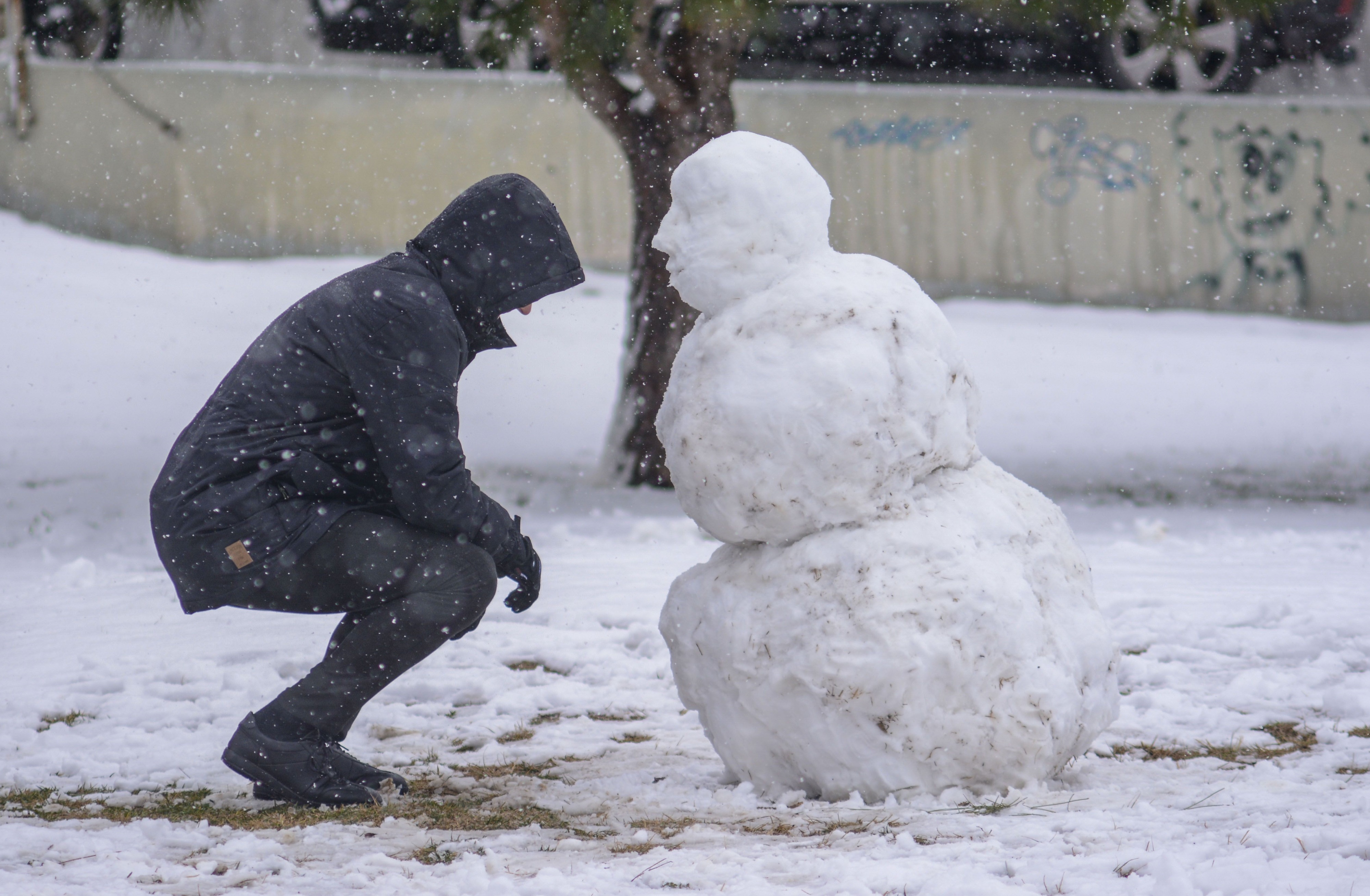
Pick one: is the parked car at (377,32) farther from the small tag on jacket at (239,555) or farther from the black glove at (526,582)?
the small tag on jacket at (239,555)

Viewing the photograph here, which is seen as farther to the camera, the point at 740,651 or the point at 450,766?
the point at 450,766

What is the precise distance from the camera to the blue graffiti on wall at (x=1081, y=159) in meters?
12.5

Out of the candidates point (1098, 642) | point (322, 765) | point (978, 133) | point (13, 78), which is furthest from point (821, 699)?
point (13, 78)

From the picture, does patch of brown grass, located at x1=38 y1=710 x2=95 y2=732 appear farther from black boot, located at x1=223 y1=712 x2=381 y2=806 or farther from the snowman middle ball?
the snowman middle ball

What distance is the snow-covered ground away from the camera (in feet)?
8.21

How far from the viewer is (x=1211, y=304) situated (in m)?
12.6

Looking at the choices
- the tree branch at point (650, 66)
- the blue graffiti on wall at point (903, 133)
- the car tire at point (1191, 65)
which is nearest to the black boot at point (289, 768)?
the tree branch at point (650, 66)

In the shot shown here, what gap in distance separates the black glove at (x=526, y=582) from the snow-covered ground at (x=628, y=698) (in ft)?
1.44

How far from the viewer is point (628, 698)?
4.13 m

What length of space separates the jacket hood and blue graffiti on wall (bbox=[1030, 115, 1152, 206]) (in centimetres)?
1031

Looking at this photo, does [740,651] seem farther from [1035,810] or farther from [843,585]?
[1035,810]

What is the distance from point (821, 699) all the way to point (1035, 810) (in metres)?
0.49

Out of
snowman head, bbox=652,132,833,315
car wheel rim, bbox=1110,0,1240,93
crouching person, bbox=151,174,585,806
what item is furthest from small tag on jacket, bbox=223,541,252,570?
car wheel rim, bbox=1110,0,1240,93

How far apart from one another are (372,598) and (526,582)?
0.36 m
